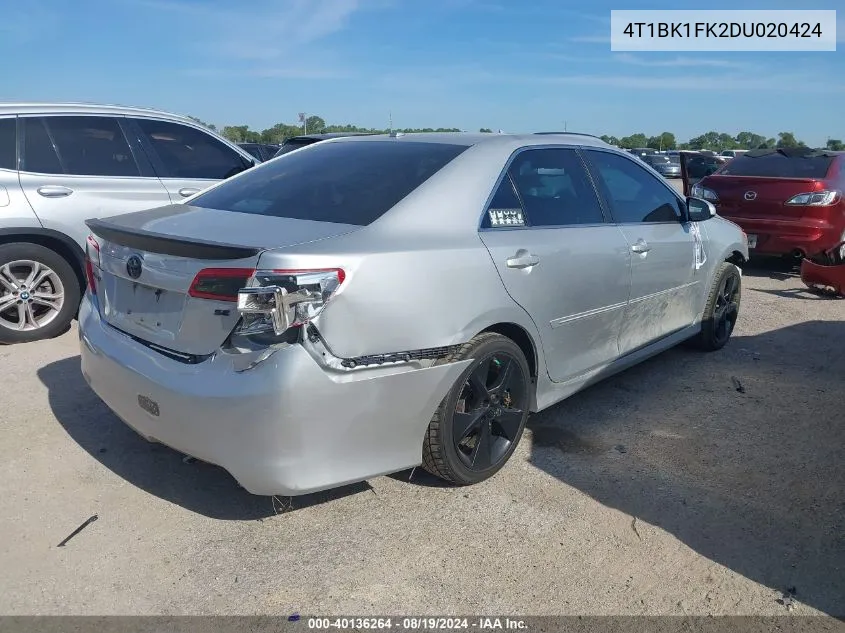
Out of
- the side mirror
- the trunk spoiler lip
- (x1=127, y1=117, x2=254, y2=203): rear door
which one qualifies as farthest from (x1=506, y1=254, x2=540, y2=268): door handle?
(x1=127, y1=117, x2=254, y2=203): rear door

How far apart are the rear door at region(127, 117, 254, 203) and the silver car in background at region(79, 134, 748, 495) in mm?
2265

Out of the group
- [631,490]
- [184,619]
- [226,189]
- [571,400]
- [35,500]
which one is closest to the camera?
[184,619]

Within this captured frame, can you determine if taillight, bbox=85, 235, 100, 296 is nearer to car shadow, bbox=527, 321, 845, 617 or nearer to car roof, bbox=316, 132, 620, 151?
car roof, bbox=316, 132, 620, 151

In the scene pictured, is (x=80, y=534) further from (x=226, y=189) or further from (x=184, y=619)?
(x=226, y=189)

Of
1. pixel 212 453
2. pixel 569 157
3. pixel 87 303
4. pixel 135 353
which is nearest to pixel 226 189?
pixel 87 303

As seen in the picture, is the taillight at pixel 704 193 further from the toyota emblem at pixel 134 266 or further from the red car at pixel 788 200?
the toyota emblem at pixel 134 266

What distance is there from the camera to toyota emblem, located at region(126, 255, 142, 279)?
3006 millimetres

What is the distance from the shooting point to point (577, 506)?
331 centimetres

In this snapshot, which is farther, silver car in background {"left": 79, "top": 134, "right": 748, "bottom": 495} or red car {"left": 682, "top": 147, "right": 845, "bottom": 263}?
red car {"left": 682, "top": 147, "right": 845, "bottom": 263}

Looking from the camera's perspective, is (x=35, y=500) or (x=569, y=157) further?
(x=569, y=157)

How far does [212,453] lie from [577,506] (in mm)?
1620

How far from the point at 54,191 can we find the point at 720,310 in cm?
513

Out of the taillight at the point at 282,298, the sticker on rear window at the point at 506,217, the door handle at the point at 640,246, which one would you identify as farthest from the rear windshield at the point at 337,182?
the door handle at the point at 640,246

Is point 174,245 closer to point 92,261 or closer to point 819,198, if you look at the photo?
point 92,261
